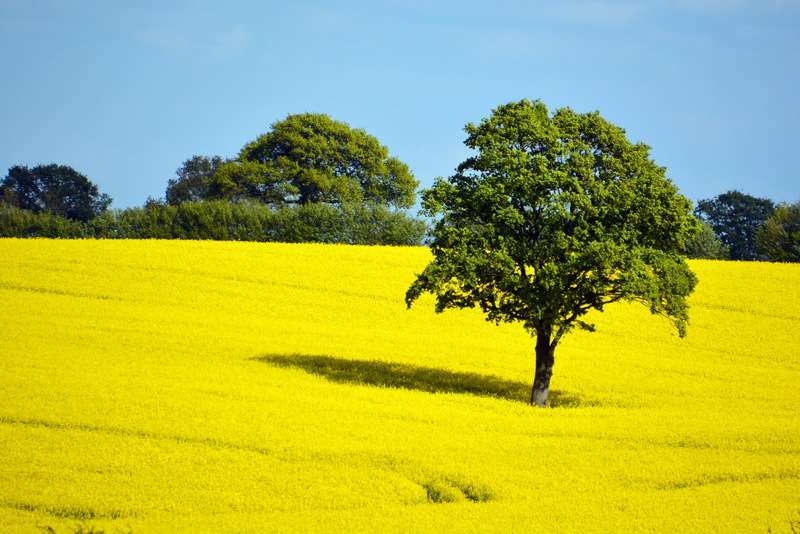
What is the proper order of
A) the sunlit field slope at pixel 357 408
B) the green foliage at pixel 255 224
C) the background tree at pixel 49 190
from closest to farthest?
the sunlit field slope at pixel 357 408 < the green foliage at pixel 255 224 < the background tree at pixel 49 190

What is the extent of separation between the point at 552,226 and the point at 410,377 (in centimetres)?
672

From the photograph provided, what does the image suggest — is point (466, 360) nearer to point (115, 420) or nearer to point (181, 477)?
point (115, 420)

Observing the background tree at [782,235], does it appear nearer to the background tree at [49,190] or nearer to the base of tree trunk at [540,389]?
the base of tree trunk at [540,389]

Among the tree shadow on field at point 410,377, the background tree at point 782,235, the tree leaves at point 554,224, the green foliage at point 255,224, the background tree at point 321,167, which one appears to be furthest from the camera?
the background tree at point 321,167

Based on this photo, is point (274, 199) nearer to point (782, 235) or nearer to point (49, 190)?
point (49, 190)

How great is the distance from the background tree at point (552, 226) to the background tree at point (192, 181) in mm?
86520

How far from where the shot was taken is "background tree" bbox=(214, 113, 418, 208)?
89.4 metres

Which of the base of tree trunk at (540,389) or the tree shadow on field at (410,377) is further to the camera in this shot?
the tree shadow on field at (410,377)

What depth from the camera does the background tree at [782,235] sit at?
3179 inches

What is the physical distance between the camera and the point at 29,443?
21.0 metres

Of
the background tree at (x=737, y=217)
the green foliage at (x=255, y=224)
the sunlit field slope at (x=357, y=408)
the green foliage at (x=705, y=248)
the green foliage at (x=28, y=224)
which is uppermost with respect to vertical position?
the background tree at (x=737, y=217)

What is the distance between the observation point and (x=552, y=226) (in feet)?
97.9

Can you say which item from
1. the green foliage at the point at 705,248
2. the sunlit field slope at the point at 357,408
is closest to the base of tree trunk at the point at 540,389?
the sunlit field slope at the point at 357,408

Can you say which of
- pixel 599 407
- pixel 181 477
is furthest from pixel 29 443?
pixel 599 407
